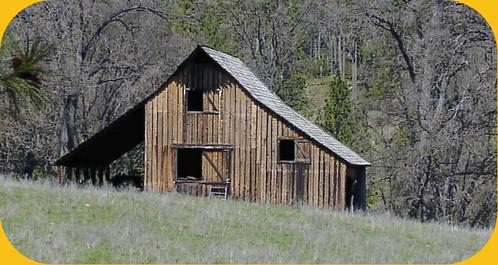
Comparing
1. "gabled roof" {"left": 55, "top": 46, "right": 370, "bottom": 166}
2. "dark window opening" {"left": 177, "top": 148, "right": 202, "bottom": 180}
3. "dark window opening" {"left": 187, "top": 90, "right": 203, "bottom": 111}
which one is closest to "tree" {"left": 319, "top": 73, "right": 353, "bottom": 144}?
"dark window opening" {"left": 177, "top": 148, "right": 202, "bottom": 180}

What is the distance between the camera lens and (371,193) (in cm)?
4088

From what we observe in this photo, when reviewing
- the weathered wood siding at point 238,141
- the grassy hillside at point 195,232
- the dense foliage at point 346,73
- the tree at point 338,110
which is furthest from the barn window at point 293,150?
the tree at point 338,110

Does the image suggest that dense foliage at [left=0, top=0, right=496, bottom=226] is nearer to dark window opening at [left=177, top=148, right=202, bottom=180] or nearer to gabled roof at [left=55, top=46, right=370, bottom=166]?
gabled roof at [left=55, top=46, right=370, bottom=166]

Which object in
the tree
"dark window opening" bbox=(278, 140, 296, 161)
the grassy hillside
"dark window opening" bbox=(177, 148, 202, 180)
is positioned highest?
the tree

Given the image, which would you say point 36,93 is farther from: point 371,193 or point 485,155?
point 371,193

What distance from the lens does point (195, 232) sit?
2036 centimetres

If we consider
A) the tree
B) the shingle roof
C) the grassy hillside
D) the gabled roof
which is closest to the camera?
the grassy hillside

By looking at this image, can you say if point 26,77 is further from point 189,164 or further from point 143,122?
point 189,164

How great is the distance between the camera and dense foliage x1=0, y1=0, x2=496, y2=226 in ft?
Answer: 119

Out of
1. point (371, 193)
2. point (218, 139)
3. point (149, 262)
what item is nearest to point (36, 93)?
point (149, 262)

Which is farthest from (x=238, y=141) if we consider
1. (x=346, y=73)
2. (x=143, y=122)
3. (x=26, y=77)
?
(x=346, y=73)

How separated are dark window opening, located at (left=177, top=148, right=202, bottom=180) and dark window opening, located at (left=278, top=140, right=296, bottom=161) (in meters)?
3.81

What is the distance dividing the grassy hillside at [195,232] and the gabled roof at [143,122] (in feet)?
13.3

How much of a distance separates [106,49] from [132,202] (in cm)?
2247
